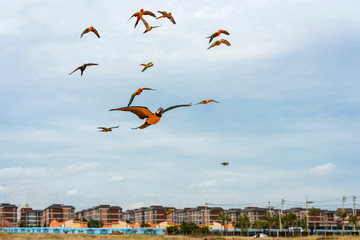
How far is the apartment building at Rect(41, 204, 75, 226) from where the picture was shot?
173m

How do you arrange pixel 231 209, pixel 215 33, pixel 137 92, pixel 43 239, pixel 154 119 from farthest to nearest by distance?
pixel 231 209
pixel 43 239
pixel 215 33
pixel 137 92
pixel 154 119

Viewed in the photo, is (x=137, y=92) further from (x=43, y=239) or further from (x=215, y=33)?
(x=43, y=239)

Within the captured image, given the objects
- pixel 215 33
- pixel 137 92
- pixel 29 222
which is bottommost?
pixel 29 222

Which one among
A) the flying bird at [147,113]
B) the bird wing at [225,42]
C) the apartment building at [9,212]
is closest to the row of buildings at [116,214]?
the apartment building at [9,212]

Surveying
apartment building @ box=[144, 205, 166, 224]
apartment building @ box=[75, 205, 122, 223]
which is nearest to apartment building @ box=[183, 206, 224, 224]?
apartment building @ box=[144, 205, 166, 224]

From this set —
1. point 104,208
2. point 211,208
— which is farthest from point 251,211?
point 104,208

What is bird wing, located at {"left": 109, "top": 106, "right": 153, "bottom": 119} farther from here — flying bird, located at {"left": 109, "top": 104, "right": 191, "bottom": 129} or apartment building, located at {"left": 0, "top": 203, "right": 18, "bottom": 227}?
apartment building, located at {"left": 0, "top": 203, "right": 18, "bottom": 227}

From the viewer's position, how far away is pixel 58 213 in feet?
574

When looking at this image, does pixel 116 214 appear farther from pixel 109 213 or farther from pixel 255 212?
pixel 255 212

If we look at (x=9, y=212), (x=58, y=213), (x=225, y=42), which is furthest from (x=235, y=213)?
(x=225, y=42)

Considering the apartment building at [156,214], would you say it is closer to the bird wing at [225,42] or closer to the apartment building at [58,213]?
the apartment building at [58,213]

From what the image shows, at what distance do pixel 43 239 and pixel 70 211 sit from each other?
133 metres

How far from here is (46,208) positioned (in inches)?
7047

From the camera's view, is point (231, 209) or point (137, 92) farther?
point (231, 209)
